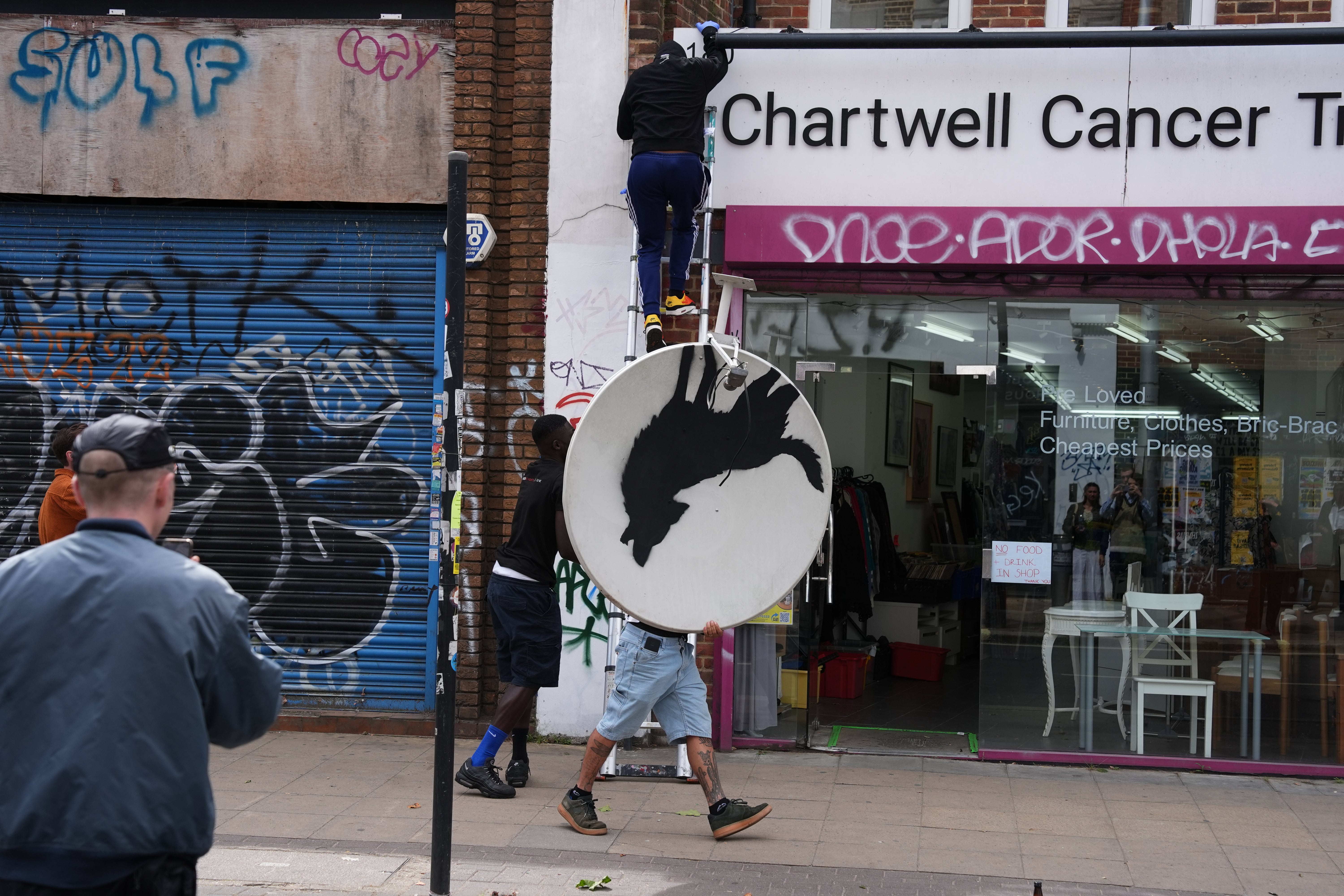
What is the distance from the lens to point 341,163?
26.4ft

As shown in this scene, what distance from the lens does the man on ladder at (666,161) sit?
641 centimetres

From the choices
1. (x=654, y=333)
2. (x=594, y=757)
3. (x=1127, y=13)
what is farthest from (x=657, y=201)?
(x=1127, y=13)

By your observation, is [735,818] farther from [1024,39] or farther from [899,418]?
[899,418]

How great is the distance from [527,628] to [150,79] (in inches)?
180

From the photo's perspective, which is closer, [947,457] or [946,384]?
[946,384]

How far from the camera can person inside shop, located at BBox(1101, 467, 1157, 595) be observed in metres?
7.59

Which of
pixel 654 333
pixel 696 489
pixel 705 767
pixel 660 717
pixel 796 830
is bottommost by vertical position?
pixel 796 830

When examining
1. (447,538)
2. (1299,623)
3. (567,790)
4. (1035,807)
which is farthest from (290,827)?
(1299,623)

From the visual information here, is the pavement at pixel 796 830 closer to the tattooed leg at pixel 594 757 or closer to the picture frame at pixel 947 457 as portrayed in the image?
Answer: the tattooed leg at pixel 594 757

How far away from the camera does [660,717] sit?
5969 millimetres

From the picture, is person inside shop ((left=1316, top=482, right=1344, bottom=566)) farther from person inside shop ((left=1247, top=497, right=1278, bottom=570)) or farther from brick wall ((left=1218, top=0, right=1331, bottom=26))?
brick wall ((left=1218, top=0, right=1331, bottom=26))

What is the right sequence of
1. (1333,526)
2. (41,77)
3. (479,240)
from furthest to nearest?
(41,77) → (479,240) → (1333,526)

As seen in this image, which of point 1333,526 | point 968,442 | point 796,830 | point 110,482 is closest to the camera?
point 110,482

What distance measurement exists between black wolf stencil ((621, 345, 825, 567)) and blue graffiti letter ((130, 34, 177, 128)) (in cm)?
488
